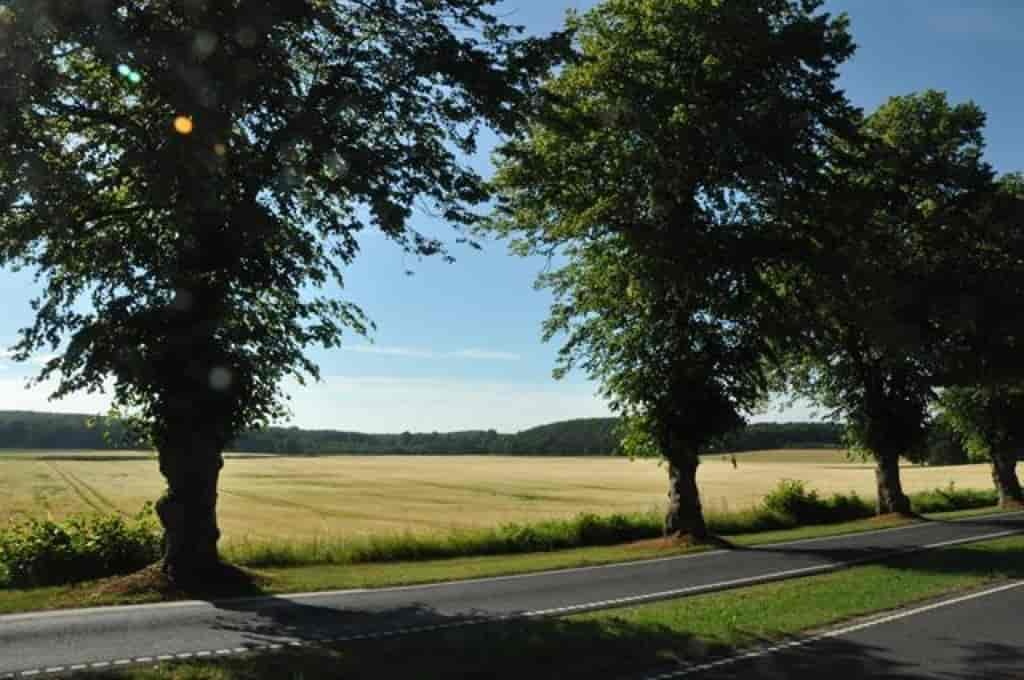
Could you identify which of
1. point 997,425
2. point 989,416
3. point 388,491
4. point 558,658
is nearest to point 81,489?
point 388,491

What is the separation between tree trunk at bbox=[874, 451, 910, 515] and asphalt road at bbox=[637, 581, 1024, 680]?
25848mm

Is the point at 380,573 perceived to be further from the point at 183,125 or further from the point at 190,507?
the point at 183,125

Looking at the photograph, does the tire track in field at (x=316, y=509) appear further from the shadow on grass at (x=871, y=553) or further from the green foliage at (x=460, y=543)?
the shadow on grass at (x=871, y=553)

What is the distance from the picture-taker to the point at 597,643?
1102cm

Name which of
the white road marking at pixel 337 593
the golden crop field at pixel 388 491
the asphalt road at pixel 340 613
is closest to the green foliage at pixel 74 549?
the white road marking at pixel 337 593

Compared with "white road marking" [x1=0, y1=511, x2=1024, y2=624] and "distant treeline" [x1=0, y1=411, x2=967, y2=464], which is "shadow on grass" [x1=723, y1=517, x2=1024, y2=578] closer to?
"white road marking" [x1=0, y1=511, x2=1024, y2=624]

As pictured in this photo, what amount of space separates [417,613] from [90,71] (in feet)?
36.8

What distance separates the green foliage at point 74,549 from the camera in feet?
56.8

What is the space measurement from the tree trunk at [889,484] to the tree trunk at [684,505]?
14983 millimetres

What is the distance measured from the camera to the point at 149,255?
52.0 feet

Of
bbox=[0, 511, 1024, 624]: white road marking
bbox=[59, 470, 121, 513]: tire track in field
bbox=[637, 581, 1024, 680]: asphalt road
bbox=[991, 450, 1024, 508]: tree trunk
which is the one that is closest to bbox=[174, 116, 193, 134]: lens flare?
bbox=[0, 511, 1024, 624]: white road marking

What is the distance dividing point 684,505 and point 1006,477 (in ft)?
90.9

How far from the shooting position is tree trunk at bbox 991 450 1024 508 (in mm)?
45547

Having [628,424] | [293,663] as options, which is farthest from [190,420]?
[628,424]
